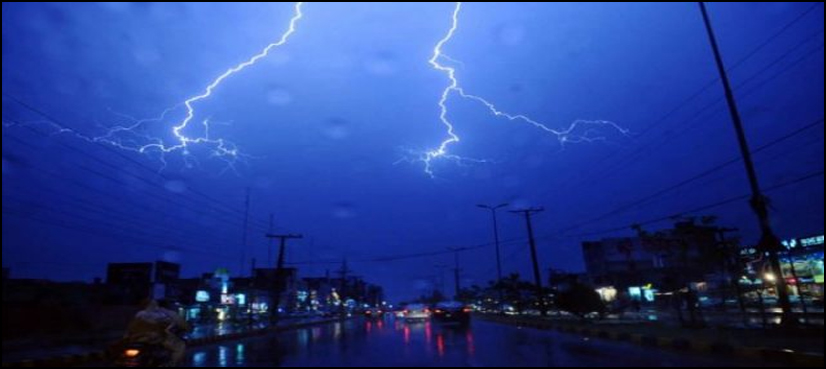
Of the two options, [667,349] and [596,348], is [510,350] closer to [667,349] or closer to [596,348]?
[596,348]

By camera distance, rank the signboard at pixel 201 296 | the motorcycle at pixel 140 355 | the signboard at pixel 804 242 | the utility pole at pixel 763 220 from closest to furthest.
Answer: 1. the motorcycle at pixel 140 355
2. the utility pole at pixel 763 220
3. the signboard at pixel 804 242
4. the signboard at pixel 201 296

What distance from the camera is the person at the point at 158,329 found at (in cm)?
953

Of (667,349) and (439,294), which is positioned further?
(439,294)

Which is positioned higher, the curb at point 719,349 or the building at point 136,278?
the building at point 136,278

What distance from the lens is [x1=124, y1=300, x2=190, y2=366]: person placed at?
9531mm

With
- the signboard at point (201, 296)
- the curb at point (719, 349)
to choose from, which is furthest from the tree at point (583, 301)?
the signboard at point (201, 296)

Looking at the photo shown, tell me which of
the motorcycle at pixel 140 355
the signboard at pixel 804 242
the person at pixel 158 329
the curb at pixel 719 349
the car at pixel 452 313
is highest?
the signboard at pixel 804 242

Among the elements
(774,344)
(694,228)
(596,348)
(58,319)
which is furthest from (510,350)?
(58,319)

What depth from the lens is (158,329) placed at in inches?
379

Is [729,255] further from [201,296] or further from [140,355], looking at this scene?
[201,296]

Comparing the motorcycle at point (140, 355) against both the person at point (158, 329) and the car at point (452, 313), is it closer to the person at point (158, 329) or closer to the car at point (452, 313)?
the person at point (158, 329)

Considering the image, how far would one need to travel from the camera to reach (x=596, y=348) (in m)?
15.7

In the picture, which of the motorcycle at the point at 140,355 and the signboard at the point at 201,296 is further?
the signboard at the point at 201,296

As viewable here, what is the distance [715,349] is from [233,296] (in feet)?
207
